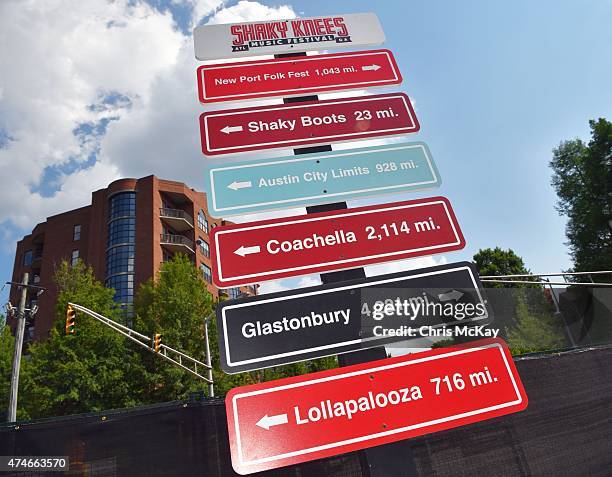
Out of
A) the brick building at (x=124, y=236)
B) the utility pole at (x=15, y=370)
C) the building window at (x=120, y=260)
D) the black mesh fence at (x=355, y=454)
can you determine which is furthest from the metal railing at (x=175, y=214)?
the black mesh fence at (x=355, y=454)

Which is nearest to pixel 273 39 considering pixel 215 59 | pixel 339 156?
pixel 215 59

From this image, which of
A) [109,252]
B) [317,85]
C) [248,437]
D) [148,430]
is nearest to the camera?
[248,437]

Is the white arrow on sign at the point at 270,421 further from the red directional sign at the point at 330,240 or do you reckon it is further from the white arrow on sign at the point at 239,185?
the white arrow on sign at the point at 239,185

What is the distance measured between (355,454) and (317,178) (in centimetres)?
436

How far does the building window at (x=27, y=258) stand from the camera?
4500 centimetres

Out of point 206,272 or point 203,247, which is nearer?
point 206,272

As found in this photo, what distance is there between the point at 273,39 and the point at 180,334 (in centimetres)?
2244

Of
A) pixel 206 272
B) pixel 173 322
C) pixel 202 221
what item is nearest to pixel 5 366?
pixel 173 322

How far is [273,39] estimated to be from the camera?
3334 millimetres

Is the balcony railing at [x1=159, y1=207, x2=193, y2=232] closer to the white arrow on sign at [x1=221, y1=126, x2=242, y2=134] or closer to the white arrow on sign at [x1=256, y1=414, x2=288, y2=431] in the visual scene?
the white arrow on sign at [x1=221, y1=126, x2=242, y2=134]

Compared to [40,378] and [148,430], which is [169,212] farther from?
[148,430]

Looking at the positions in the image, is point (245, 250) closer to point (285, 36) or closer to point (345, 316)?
point (345, 316)

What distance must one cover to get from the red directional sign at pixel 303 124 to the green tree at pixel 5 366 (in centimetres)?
2816

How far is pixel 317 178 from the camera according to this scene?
2.54 m
